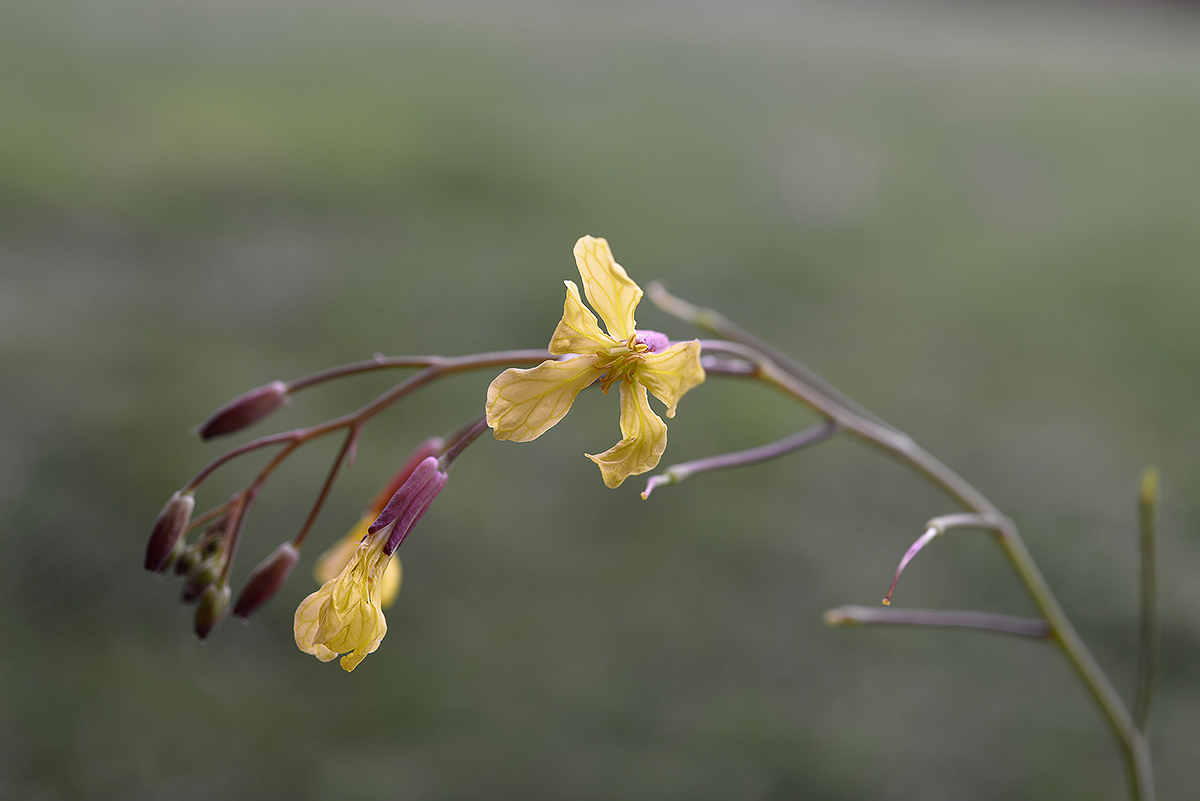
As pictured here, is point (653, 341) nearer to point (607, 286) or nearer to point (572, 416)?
point (607, 286)

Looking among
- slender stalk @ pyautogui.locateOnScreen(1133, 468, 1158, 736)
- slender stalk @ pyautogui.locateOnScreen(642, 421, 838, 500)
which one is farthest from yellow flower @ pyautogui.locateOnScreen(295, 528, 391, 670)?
slender stalk @ pyautogui.locateOnScreen(1133, 468, 1158, 736)

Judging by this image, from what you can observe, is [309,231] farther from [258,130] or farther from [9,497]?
[9,497]

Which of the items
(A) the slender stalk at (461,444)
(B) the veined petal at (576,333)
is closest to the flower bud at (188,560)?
(A) the slender stalk at (461,444)

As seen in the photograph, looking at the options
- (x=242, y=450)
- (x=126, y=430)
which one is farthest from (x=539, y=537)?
(x=242, y=450)

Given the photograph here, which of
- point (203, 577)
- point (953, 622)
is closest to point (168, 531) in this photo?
point (203, 577)

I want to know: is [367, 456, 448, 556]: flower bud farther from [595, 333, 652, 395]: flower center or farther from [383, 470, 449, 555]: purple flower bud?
[595, 333, 652, 395]: flower center

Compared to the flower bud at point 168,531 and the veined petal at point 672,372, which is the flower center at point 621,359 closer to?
the veined petal at point 672,372
